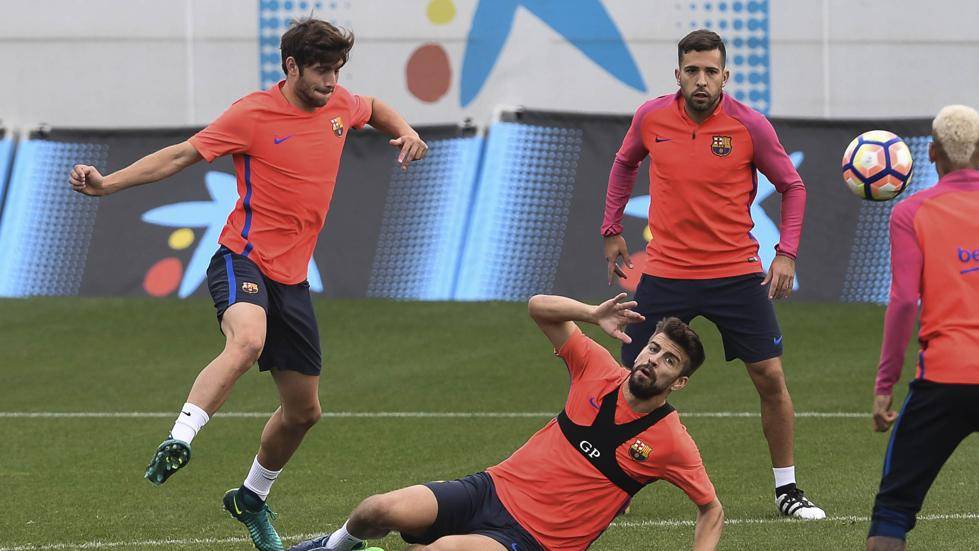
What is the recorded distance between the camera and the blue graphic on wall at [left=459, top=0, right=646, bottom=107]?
1867 centimetres

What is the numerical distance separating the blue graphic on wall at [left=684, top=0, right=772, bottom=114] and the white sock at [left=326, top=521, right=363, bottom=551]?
1253 cm

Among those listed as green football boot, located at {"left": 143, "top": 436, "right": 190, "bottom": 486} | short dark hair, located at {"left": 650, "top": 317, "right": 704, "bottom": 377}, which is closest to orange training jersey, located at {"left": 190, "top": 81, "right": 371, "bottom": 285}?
green football boot, located at {"left": 143, "top": 436, "right": 190, "bottom": 486}

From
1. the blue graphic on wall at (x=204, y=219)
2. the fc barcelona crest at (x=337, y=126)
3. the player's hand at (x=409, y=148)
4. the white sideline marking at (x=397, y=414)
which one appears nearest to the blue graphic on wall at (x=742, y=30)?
the blue graphic on wall at (x=204, y=219)

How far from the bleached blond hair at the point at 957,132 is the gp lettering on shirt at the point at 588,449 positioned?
1965 millimetres

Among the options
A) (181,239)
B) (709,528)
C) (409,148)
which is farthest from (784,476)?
(181,239)

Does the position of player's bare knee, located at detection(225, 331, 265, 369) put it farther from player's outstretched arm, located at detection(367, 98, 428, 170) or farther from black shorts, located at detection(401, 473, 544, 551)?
player's outstretched arm, located at detection(367, 98, 428, 170)

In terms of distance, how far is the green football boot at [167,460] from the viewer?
689 cm

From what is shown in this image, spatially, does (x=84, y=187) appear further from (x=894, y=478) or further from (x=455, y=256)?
(x=455, y=256)

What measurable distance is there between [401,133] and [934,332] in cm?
336

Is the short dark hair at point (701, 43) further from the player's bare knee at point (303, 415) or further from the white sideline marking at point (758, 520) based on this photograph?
the player's bare knee at point (303, 415)

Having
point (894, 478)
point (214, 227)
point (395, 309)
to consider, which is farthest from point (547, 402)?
point (894, 478)

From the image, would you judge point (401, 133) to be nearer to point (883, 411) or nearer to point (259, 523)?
point (259, 523)

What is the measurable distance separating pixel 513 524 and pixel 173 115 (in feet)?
43.8

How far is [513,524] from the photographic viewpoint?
272 inches
